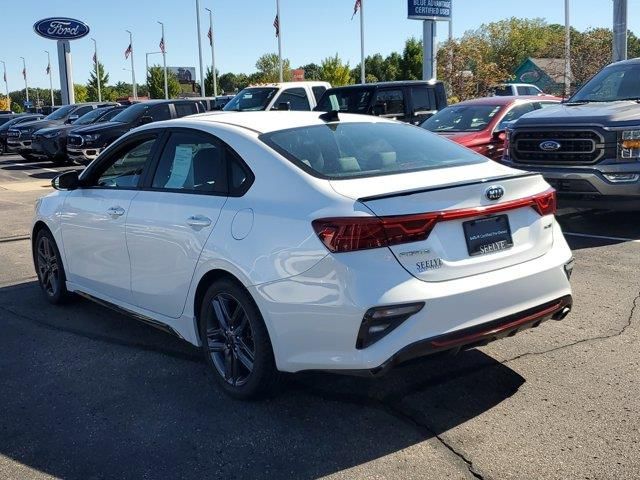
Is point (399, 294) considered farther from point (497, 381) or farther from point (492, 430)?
point (497, 381)

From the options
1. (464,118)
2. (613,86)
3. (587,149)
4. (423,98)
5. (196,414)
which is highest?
(423,98)

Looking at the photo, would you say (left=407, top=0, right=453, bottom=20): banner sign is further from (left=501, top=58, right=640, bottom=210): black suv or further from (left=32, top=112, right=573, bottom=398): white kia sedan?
(left=32, top=112, right=573, bottom=398): white kia sedan

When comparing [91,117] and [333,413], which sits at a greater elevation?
[91,117]

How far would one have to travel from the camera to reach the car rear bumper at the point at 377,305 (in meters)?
3.30

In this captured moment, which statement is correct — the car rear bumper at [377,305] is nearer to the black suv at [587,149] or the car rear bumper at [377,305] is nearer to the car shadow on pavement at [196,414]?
the car shadow on pavement at [196,414]

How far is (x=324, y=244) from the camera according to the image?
3.38 meters

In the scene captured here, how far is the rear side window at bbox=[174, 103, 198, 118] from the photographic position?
1895cm

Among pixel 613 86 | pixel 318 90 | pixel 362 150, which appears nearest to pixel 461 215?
pixel 362 150

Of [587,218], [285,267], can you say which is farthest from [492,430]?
[587,218]

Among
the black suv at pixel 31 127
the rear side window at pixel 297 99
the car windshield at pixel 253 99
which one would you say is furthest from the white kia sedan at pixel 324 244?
the black suv at pixel 31 127

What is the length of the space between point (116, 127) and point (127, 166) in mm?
14021

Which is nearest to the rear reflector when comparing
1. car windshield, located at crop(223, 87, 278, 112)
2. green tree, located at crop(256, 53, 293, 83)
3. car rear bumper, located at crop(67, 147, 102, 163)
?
car windshield, located at crop(223, 87, 278, 112)

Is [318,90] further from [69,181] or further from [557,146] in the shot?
[69,181]

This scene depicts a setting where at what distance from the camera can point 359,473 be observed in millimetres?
3178
